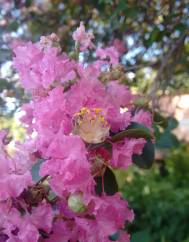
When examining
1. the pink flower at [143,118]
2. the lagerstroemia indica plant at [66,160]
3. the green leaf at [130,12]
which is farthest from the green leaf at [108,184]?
the green leaf at [130,12]

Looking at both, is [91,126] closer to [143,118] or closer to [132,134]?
[132,134]

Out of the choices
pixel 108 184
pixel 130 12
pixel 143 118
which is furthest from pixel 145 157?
pixel 130 12

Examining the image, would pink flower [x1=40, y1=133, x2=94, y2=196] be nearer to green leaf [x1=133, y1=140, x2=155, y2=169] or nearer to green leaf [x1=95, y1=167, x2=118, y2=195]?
green leaf [x1=95, y1=167, x2=118, y2=195]

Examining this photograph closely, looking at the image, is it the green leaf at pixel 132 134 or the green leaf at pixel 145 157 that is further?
the green leaf at pixel 145 157

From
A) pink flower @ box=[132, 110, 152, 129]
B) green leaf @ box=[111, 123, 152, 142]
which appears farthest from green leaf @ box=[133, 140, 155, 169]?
green leaf @ box=[111, 123, 152, 142]

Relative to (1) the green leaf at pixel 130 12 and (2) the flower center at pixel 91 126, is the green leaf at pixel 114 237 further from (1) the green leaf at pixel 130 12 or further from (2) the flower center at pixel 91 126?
(1) the green leaf at pixel 130 12

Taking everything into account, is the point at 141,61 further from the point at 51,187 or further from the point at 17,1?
the point at 51,187

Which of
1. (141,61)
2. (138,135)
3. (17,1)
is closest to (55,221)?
(138,135)
